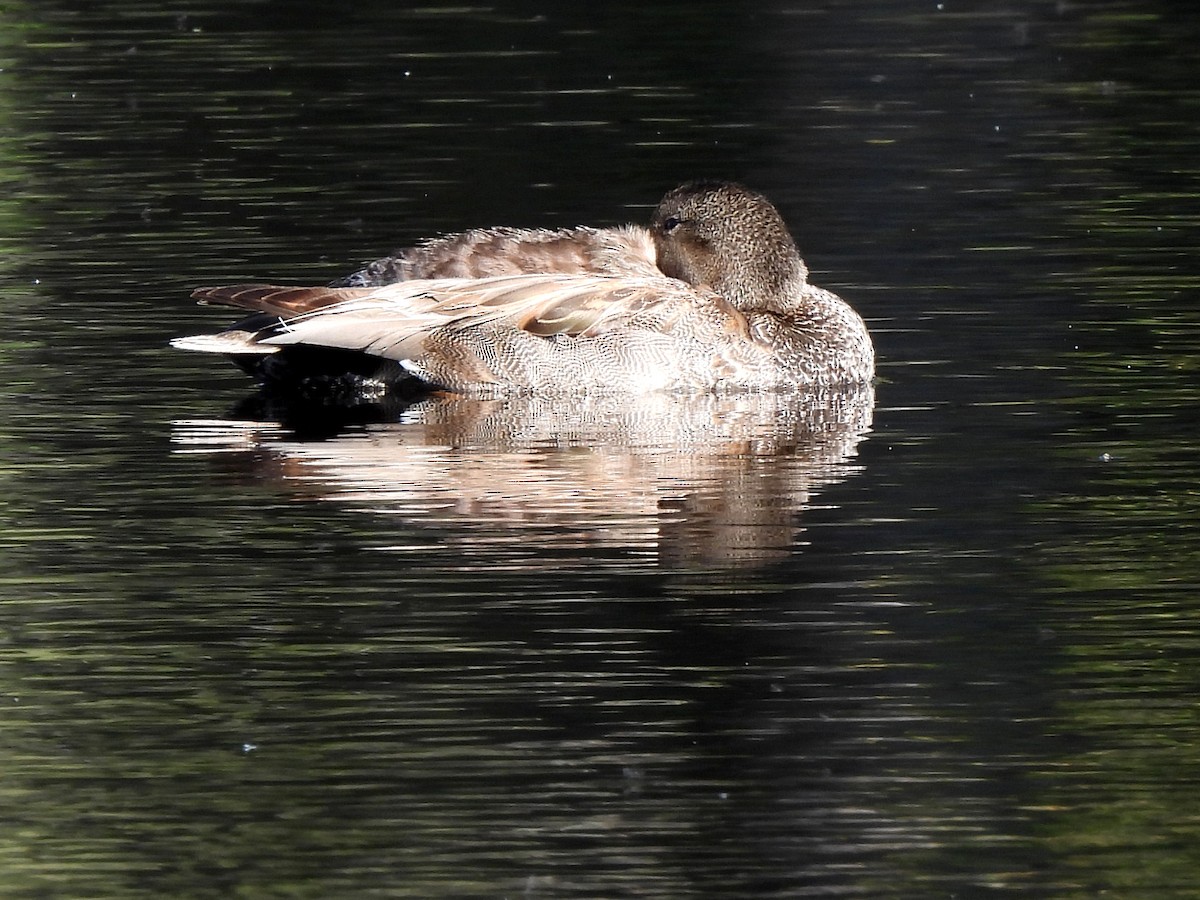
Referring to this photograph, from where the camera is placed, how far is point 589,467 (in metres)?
11.0

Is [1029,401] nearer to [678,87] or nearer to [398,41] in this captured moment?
[678,87]

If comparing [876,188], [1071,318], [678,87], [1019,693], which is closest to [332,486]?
[1019,693]

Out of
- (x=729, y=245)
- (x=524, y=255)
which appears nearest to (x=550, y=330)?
(x=524, y=255)

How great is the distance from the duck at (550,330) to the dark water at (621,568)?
35 cm

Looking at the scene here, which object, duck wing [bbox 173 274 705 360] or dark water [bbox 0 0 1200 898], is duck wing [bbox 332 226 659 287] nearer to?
duck wing [bbox 173 274 705 360]

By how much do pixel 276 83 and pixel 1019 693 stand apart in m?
15.7

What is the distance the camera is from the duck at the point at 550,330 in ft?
41.9

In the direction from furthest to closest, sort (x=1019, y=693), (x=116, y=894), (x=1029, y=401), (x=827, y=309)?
1. (x=827, y=309)
2. (x=1029, y=401)
3. (x=1019, y=693)
4. (x=116, y=894)

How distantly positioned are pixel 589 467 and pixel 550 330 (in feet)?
6.39

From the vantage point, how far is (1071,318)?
1374 centimetres

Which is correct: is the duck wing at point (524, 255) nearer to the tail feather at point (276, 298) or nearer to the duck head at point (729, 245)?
the duck head at point (729, 245)

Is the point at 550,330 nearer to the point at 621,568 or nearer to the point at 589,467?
the point at 589,467

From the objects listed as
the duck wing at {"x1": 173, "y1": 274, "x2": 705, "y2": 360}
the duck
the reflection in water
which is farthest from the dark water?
the duck wing at {"x1": 173, "y1": 274, "x2": 705, "y2": 360}

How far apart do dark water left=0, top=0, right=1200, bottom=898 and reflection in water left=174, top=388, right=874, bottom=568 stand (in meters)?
0.03
